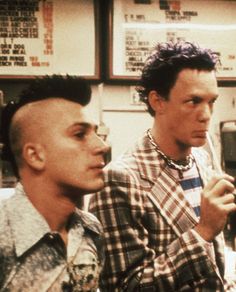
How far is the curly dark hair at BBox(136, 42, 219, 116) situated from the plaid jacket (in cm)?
31

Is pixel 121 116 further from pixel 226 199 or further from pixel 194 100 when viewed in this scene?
pixel 226 199

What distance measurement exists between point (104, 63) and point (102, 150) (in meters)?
1.45

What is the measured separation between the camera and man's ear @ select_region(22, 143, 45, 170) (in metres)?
1.39

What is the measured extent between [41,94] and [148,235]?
579 millimetres

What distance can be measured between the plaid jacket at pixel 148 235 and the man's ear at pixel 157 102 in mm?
203

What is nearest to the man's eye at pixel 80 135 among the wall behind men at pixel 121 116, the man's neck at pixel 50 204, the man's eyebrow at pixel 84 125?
the man's eyebrow at pixel 84 125

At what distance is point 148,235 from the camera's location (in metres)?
1.65

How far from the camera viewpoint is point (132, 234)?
161 cm

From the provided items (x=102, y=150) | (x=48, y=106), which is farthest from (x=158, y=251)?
(x=48, y=106)

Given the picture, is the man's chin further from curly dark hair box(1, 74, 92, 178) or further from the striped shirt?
curly dark hair box(1, 74, 92, 178)

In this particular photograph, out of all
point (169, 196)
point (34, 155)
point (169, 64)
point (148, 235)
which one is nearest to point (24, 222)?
point (34, 155)

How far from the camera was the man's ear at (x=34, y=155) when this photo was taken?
1390 mm

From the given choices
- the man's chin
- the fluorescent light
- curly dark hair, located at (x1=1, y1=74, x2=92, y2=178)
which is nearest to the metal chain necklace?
the man's chin

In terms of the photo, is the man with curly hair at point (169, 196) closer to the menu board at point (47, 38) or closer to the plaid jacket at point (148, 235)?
the plaid jacket at point (148, 235)
